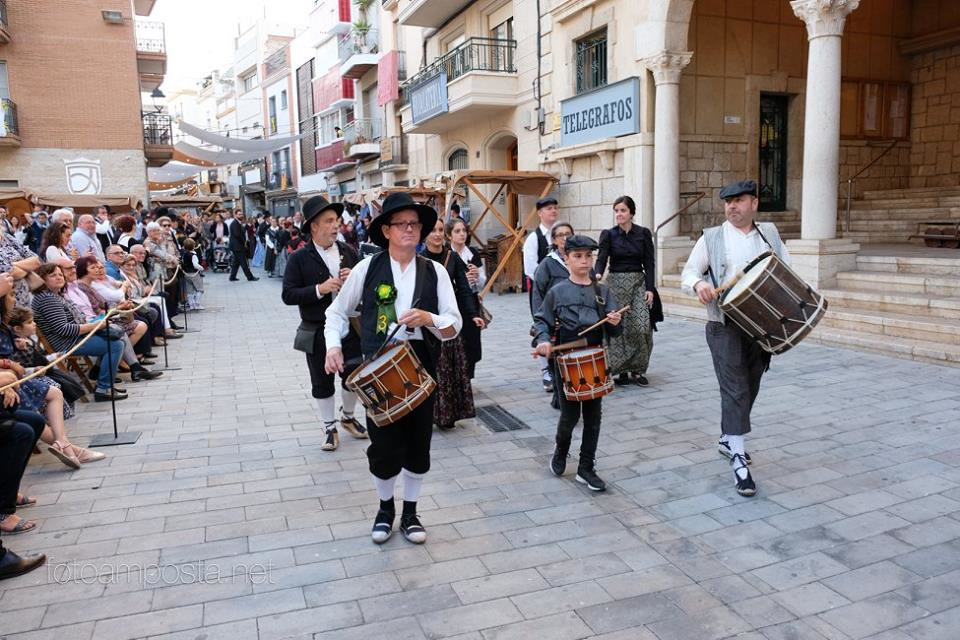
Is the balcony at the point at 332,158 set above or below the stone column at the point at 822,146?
above

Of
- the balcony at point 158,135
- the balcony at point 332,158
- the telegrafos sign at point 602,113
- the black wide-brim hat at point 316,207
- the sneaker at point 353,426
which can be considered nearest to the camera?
the black wide-brim hat at point 316,207

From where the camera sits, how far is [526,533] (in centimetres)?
391

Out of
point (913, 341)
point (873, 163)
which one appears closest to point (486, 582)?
point (913, 341)

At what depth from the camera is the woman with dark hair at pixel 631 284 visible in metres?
6.95

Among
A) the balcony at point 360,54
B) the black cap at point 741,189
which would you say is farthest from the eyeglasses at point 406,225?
the balcony at point 360,54

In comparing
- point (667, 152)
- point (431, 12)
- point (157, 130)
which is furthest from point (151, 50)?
point (667, 152)

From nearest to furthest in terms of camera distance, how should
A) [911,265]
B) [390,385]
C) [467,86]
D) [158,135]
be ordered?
1. [390,385]
2. [911,265]
3. [467,86]
4. [158,135]

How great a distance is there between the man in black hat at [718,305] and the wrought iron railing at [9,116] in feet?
78.2

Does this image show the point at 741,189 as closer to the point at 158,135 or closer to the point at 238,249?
the point at 238,249

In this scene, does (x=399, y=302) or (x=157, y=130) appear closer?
(x=399, y=302)

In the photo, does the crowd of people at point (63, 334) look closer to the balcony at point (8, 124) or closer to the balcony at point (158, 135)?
the balcony at point (8, 124)

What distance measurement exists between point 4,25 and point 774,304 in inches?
1005

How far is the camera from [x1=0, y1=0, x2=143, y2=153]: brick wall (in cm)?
2242

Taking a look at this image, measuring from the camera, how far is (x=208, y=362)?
29.7 feet
